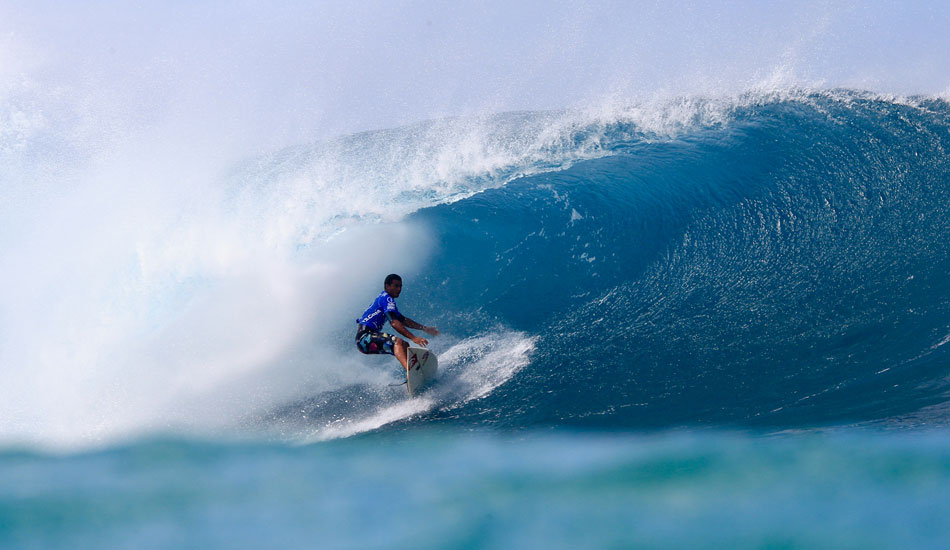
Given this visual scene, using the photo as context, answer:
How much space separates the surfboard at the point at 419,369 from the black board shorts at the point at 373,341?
1.01 ft

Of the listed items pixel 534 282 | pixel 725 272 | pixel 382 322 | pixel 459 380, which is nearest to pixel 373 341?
pixel 382 322

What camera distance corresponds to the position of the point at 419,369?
243 inches

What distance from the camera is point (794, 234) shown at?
789 centimetres

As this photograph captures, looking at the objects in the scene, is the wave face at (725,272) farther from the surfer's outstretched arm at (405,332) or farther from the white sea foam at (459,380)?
the surfer's outstretched arm at (405,332)

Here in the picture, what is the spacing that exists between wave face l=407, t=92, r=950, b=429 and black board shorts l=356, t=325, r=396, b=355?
0.85 m

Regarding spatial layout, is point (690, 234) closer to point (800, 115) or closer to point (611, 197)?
point (611, 197)

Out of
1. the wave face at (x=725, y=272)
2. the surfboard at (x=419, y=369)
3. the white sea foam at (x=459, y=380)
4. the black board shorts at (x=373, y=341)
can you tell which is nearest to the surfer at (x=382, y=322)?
A: the black board shorts at (x=373, y=341)

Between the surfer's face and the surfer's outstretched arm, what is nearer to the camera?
the surfer's outstretched arm

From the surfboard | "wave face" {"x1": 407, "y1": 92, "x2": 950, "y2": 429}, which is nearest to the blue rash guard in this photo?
the surfboard

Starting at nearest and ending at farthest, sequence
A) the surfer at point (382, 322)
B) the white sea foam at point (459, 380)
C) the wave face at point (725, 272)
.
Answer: the wave face at point (725, 272) → the white sea foam at point (459, 380) → the surfer at point (382, 322)

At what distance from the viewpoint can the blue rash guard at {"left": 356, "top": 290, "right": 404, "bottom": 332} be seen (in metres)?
6.26

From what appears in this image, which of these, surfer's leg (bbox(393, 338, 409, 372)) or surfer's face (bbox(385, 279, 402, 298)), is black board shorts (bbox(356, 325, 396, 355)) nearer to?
surfer's leg (bbox(393, 338, 409, 372))

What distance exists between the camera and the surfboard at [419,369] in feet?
19.9

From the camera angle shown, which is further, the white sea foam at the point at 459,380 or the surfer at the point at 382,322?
the surfer at the point at 382,322
